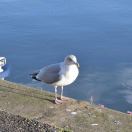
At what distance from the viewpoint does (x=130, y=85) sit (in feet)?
38.7

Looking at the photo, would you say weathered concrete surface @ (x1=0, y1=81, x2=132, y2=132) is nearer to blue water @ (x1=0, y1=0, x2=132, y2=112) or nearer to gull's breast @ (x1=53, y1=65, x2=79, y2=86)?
gull's breast @ (x1=53, y1=65, x2=79, y2=86)

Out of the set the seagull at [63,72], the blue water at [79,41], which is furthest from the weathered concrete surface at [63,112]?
the blue water at [79,41]

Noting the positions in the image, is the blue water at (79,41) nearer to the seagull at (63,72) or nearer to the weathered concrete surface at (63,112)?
the seagull at (63,72)

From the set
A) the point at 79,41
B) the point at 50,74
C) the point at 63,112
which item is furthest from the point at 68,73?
the point at 79,41

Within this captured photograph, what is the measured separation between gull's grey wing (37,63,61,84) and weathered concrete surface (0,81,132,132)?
0.31m

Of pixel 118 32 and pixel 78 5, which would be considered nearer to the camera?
pixel 118 32

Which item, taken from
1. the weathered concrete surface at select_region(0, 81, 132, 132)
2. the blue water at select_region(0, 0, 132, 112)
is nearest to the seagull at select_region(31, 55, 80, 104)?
the weathered concrete surface at select_region(0, 81, 132, 132)

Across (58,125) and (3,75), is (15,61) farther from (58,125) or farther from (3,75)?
(58,125)

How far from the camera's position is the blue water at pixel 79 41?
11.6m

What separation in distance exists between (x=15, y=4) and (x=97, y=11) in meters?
3.47

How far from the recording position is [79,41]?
14.6m

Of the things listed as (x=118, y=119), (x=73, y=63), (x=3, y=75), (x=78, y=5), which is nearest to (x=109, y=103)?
(x=3, y=75)

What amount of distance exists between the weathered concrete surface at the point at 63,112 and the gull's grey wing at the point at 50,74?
0.31 metres

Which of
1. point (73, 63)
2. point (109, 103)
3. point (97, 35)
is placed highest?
point (73, 63)
